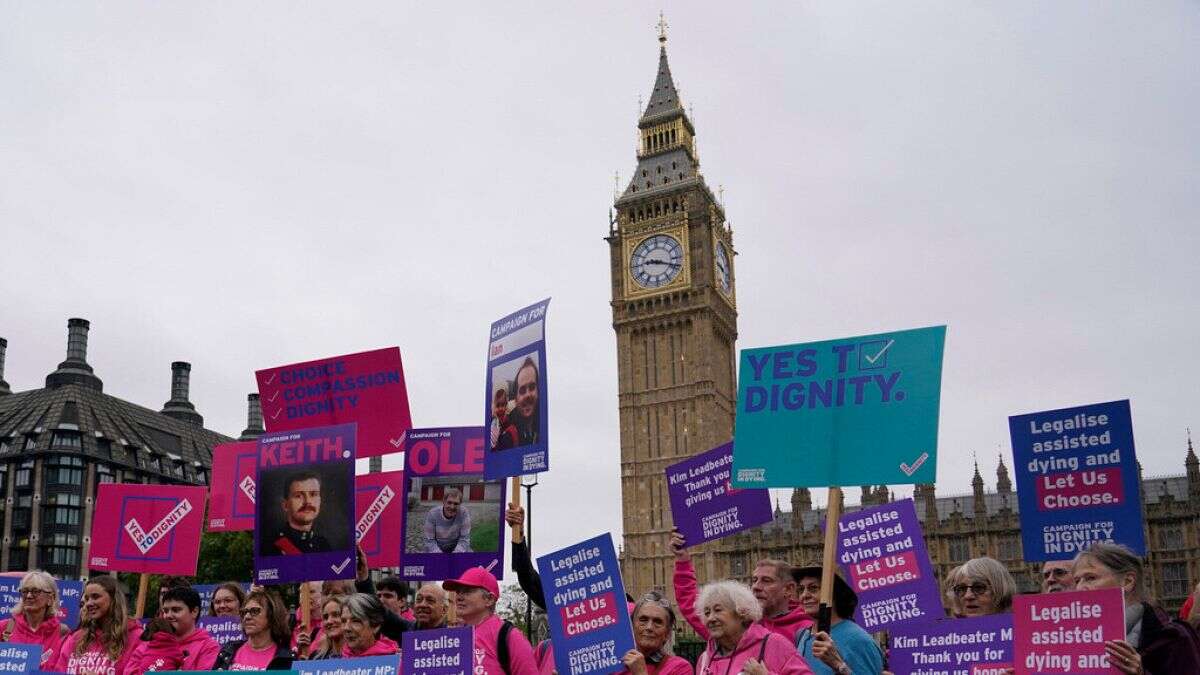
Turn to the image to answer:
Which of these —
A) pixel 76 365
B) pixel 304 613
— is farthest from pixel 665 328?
pixel 304 613

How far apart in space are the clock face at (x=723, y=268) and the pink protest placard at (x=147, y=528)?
58841mm

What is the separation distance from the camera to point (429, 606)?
6.67m

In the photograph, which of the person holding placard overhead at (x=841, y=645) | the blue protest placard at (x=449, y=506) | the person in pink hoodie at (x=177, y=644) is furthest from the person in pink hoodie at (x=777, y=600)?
the blue protest placard at (x=449, y=506)

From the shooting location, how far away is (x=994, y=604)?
5.66 m

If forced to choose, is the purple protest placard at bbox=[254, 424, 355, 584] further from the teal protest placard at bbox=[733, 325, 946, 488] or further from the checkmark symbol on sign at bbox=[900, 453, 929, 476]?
the checkmark symbol on sign at bbox=[900, 453, 929, 476]

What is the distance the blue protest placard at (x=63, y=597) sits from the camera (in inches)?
373

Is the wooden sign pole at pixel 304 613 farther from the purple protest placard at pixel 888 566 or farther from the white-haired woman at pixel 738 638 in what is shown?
the purple protest placard at pixel 888 566

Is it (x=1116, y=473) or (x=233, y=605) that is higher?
(x=1116, y=473)

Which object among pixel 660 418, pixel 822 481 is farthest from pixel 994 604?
pixel 660 418

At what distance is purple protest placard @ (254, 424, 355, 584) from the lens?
773 centimetres

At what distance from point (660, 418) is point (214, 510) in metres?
56.4

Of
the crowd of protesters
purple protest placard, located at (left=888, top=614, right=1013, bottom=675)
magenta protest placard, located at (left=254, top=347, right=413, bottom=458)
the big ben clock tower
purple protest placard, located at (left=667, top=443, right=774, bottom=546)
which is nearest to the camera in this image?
the crowd of protesters

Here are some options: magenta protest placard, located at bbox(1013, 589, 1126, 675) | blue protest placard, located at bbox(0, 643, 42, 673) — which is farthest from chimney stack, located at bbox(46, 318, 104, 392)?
magenta protest placard, located at bbox(1013, 589, 1126, 675)

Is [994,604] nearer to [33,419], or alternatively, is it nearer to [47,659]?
[47,659]
